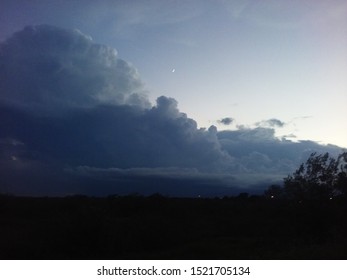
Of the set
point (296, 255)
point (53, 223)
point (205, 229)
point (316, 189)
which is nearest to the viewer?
point (296, 255)

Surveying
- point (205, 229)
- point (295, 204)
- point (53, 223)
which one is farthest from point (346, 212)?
point (53, 223)

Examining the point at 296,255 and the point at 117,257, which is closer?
the point at 296,255

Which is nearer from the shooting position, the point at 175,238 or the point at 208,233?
the point at 175,238

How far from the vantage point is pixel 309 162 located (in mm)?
33250

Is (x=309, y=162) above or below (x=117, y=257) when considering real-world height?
above

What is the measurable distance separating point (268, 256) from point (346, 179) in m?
16.3

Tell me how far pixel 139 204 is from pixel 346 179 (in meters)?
20.7

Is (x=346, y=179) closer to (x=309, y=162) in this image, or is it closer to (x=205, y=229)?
(x=309, y=162)

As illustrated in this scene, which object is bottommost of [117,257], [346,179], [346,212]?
[117,257]
